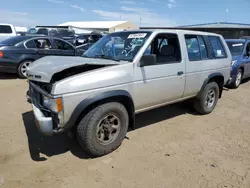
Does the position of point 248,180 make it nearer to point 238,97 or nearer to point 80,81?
point 80,81

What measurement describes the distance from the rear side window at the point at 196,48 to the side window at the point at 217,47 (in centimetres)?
36

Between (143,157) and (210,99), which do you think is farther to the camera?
(210,99)

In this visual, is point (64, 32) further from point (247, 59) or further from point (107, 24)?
point (107, 24)

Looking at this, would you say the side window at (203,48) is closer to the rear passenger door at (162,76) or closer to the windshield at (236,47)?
the rear passenger door at (162,76)

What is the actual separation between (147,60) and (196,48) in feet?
5.43

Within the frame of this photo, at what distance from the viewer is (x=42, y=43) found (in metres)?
8.48

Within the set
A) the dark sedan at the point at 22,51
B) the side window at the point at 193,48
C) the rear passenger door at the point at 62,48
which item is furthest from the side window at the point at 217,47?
the rear passenger door at the point at 62,48

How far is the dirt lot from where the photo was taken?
2789 mm

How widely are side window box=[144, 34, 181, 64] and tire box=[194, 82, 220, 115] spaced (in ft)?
4.02

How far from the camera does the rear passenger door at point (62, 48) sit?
873 centimetres

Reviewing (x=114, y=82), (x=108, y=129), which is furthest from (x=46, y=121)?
(x=114, y=82)

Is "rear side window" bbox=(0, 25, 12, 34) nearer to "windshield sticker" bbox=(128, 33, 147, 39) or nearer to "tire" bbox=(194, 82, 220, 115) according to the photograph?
"windshield sticker" bbox=(128, 33, 147, 39)

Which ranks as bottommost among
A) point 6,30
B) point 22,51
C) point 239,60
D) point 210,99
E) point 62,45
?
point 210,99

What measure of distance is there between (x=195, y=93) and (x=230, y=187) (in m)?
2.31
